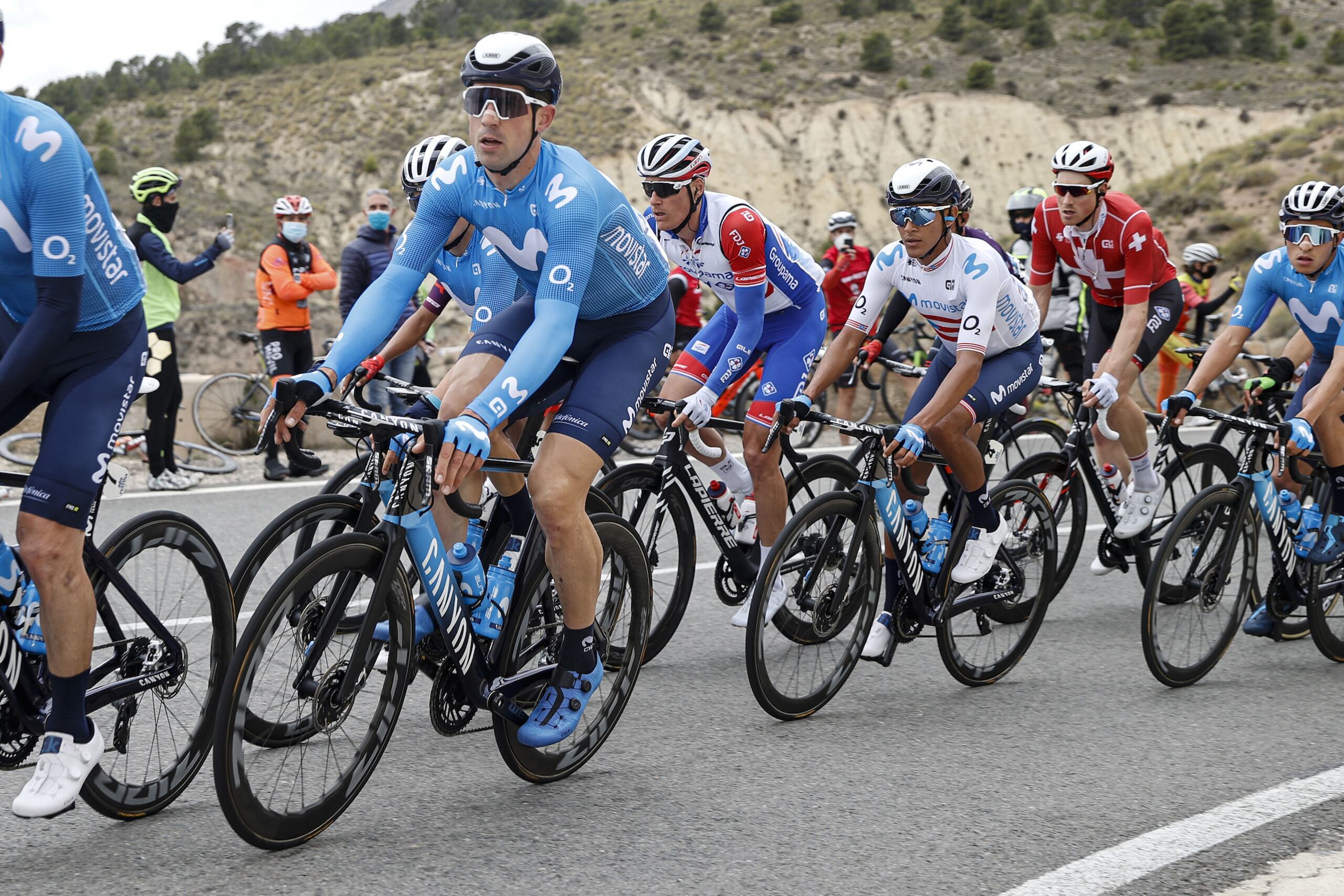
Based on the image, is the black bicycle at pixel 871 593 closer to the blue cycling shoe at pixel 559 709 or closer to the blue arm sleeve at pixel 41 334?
the blue cycling shoe at pixel 559 709

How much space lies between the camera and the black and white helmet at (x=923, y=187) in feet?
17.5

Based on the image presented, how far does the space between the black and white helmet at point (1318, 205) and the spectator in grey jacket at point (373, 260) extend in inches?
240

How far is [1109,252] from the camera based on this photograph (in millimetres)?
7070

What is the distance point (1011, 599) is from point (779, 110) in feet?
172

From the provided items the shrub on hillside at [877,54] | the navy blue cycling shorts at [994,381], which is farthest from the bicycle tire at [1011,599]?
the shrub on hillside at [877,54]

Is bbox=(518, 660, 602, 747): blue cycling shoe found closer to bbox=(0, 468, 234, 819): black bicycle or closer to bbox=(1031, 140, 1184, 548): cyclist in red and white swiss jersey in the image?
bbox=(0, 468, 234, 819): black bicycle

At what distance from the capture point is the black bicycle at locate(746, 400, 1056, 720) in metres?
4.82

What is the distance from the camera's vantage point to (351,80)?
58.5 metres

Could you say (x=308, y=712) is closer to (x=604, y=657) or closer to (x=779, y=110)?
(x=604, y=657)

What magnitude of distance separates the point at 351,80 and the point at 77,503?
59.0 m

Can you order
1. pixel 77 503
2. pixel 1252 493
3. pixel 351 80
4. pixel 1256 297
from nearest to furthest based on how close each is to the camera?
1. pixel 77 503
2. pixel 1252 493
3. pixel 1256 297
4. pixel 351 80

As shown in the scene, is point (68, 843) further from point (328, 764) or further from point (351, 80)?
point (351, 80)

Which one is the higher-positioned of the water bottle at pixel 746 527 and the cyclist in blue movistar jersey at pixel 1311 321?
the cyclist in blue movistar jersey at pixel 1311 321

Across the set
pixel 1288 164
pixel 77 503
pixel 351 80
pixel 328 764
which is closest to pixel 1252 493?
pixel 328 764
